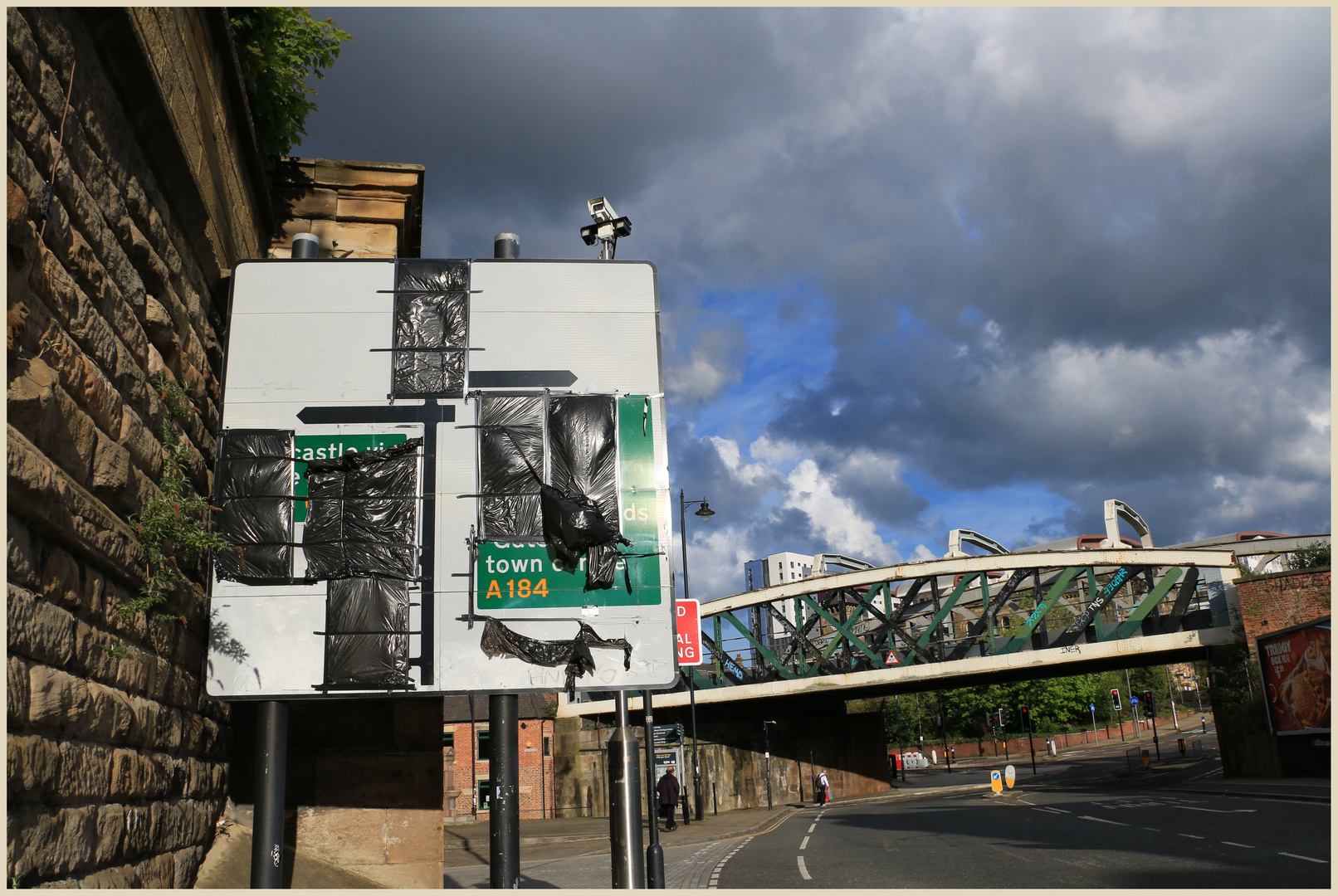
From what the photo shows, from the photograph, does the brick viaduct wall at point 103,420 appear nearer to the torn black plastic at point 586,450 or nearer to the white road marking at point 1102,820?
the torn black plastic at point 586,450

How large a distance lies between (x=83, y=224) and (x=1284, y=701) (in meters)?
36.1

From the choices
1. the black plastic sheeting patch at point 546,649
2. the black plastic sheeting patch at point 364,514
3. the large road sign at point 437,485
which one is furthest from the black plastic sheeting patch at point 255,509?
the black plastic sheeting patch at point 546,649

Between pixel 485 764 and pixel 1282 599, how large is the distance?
3645 centimetres

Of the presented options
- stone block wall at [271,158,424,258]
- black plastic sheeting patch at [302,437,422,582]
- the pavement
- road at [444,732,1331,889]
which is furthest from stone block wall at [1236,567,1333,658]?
black plastic sheeting patch at [302,437,422,582]

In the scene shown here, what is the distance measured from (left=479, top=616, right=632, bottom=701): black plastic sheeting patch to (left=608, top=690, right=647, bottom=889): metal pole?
66 cm

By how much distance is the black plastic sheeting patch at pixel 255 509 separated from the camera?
8516 millimetres

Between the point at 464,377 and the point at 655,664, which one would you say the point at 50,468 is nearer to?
the point at 464,377

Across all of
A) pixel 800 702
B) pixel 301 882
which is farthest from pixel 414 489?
pixel 800 702

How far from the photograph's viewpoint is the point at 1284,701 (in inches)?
1211

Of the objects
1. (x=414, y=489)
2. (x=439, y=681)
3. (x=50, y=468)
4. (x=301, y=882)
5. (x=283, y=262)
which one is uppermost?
(x=283, y=262)

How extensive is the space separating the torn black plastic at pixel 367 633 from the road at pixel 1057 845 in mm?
8180

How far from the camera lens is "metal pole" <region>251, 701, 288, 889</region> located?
7996 mm

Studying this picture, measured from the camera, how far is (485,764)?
47.6 metres

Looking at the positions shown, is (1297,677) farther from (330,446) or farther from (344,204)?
(330,446)
